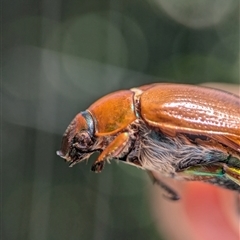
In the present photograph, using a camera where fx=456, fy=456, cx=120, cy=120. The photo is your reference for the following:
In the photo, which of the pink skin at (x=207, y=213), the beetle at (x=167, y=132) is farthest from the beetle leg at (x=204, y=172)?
the pink skin at (x=207, y=213)

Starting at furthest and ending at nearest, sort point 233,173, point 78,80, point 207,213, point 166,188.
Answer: point 78,80, point 207,213, point 166,188, point 233,173

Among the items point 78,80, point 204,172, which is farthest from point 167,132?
point 78,80

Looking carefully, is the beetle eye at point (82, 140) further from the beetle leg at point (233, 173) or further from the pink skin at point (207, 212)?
the pink skin at point (207, 212)

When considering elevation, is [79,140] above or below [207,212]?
above

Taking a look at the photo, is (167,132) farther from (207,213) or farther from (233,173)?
(207,213)

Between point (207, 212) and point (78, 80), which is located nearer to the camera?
point (207, 212)

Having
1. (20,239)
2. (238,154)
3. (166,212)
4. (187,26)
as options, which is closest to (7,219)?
(20,239)

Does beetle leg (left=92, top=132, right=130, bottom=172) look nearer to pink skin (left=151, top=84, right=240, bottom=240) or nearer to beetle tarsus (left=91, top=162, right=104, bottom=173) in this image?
beetle tarsus (left=91, top=162, right=104, bottom=173)
